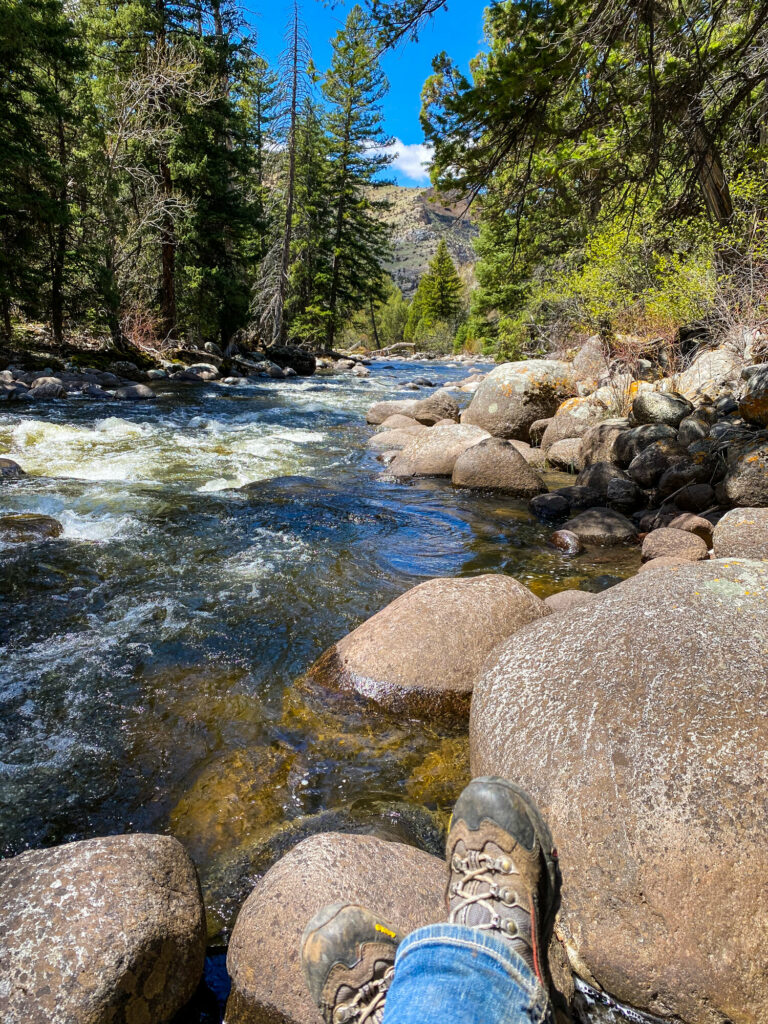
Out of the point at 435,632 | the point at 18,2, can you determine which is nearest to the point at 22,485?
the point at 435,632

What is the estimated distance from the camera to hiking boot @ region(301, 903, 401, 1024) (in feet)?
5.50

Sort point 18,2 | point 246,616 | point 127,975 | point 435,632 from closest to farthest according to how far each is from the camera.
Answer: point 127,975, point 435,632, point 246,616, point 18,2

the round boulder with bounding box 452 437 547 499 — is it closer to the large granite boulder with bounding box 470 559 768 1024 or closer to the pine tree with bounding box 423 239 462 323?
the large granite boulder with bounding box 470 559 768 1024

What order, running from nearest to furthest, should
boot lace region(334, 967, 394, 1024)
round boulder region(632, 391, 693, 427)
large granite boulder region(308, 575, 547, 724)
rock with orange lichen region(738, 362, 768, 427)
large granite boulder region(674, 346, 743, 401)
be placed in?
boot lace region(334, 967, 394, 1024) < large granite boulder region(308, 575, 547, 724) < rock with orange lichen region(738, 362, 768, 427) < large granite boulder region(674, 346, 743, 401) < round boulder region(632, 391, 693, 427)

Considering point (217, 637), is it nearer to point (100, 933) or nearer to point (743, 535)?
point (100, 933)

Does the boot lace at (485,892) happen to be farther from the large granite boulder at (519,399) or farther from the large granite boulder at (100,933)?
the large granite boulder at (519,399)

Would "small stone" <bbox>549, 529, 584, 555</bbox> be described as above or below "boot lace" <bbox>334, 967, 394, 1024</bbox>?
above

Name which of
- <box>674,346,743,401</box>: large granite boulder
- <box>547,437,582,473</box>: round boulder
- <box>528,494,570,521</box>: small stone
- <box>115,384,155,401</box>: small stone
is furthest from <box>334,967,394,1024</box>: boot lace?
<box>115,384,155,401</box>: small stone

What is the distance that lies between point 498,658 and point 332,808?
1.11m

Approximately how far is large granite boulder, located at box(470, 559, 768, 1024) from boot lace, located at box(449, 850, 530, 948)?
0.47 metres

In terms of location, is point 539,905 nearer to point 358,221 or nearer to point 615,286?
point 615,286

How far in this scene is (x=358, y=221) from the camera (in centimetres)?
3350

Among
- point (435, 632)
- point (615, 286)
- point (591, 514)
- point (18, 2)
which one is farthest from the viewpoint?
point (18, 2)

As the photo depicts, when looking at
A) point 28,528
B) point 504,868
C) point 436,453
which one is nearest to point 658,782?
point 504,868
